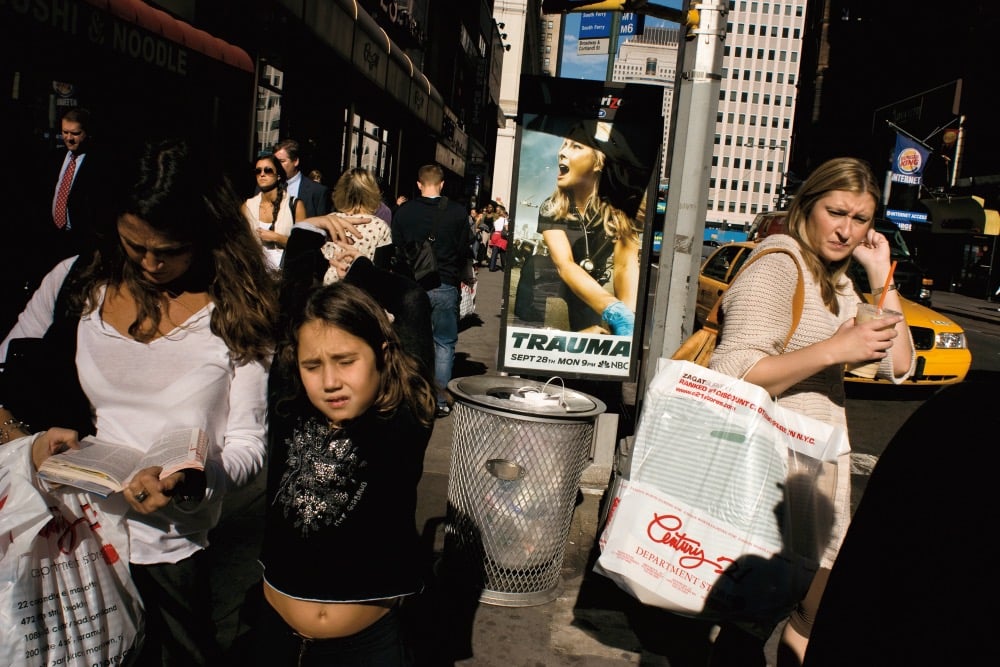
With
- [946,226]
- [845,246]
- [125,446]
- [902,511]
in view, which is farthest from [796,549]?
[946,226]

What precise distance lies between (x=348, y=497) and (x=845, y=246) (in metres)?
1.75

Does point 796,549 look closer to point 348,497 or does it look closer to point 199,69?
point 348,497

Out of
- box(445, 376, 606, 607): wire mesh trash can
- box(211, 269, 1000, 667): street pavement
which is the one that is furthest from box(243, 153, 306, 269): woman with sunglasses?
Answer: box(445, 376, 606, 607): wire mesh trash can

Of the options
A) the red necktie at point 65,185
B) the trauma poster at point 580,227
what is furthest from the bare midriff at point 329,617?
the red necktie at point 65,185

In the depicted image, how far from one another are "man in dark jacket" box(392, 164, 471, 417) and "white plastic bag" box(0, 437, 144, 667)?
511 centimetres

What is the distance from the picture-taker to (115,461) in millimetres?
1857

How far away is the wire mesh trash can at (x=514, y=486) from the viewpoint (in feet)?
12.3

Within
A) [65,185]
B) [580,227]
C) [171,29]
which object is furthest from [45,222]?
[580,227]

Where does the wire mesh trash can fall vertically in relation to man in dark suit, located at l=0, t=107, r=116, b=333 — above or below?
below

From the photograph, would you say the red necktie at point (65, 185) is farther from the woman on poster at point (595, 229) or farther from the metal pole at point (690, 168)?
the metal pole at point (690, 168)

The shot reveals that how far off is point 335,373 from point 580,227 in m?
3.50

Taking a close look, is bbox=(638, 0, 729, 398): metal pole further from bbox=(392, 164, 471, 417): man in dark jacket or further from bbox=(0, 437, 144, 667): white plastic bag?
bbox=(0, 437, 144, 667): white plastic bag

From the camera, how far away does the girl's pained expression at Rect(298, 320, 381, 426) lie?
2141 mm

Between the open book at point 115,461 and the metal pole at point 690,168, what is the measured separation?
120 inches
